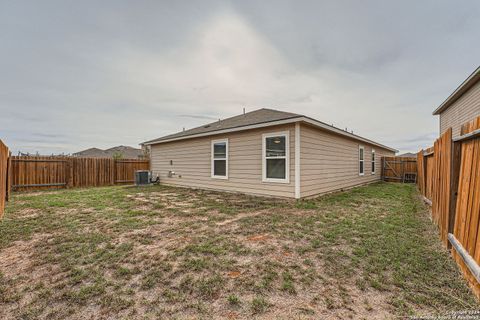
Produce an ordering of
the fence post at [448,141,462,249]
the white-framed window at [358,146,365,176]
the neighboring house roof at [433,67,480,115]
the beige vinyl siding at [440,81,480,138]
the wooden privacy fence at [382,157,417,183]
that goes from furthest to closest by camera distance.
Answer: the wooden privacy fence at [382,157,417,183], the white-framed window at [358,146,365,176], the beige vinyl siding at [440,81,480,138], the neighboring house roof at [433,67,480,115], the fence post at [448,141,462,249]

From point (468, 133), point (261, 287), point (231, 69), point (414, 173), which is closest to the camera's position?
point (261, 287)

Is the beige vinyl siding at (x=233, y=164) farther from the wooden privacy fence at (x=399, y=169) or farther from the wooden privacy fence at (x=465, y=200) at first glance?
the wooden privacy fence at (x=399, y=169)

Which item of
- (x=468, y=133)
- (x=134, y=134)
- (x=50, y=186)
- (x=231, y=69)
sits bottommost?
(x=50, y=186)

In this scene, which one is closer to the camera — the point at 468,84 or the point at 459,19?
the point at 459,19

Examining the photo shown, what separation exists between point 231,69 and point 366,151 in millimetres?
8360

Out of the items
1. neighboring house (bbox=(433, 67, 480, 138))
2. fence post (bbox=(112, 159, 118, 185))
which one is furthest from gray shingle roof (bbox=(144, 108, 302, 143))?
neighboring house (bbox=(433, 67, 480, 138))

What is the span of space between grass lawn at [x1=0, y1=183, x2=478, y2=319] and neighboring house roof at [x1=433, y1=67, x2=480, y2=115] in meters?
5.95

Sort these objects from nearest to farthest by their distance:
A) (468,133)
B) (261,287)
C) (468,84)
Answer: (261,287)
(468,133)
(468,84)

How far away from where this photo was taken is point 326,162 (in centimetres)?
772

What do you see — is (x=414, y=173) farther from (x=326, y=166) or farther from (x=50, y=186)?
(x=50, y=186)

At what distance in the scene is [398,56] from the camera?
7.84m

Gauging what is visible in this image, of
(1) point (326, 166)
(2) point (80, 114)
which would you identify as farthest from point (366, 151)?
(2) point (80, 114)

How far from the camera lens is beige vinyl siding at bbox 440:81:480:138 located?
24.5 ft

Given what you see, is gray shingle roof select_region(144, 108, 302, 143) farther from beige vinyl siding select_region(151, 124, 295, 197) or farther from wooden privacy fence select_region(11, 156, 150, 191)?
wooden privacy fence select_region(11, 156, 150, 191)
